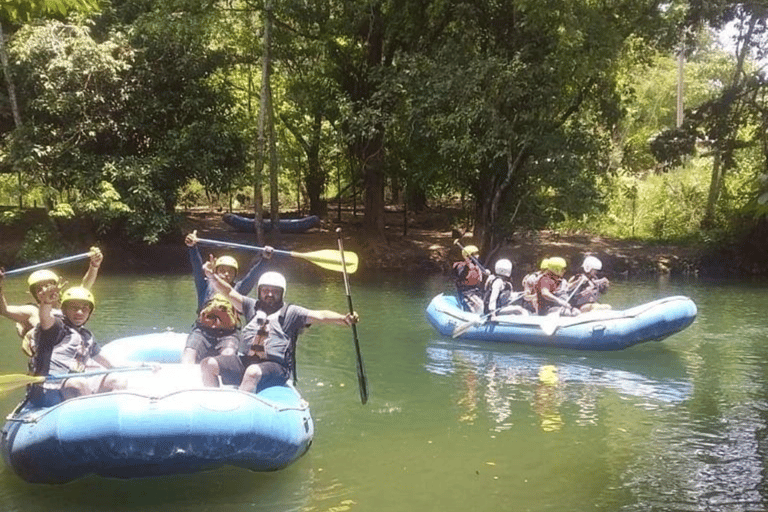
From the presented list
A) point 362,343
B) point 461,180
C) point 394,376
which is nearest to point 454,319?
point 362,343

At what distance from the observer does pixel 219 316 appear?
5.89m

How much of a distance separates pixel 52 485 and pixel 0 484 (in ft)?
1.17

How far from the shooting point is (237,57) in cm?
1909

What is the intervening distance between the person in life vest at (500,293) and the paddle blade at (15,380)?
652 cm

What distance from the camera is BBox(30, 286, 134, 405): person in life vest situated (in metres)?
4.94

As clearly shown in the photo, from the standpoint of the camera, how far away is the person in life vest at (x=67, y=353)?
16.2 ft

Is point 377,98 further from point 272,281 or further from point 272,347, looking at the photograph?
point 272,347

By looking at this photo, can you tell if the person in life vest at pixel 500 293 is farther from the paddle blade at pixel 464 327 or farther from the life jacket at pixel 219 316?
the life jacket at pixel 219 316

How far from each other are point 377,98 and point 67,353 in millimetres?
12756

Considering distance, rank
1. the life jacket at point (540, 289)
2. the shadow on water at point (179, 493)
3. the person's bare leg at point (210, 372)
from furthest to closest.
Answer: the life jacket at point (540, 289), the person's bare leg at point (210, 372), the shadow on water at point (179, 493)

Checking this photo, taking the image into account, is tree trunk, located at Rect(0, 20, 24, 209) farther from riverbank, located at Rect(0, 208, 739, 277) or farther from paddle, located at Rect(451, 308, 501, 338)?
paddle, located at Rect(451, 308, 501, 338)

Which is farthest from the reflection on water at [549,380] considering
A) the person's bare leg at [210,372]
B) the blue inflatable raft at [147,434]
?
the blue inflatable raft at [147,434]

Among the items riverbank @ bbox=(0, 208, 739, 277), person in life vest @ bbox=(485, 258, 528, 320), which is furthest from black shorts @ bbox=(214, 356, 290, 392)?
riverbank @ bbox=(0, 208, 739, 277)

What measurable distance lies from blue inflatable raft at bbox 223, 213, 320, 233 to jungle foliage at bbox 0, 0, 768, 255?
996 mm
